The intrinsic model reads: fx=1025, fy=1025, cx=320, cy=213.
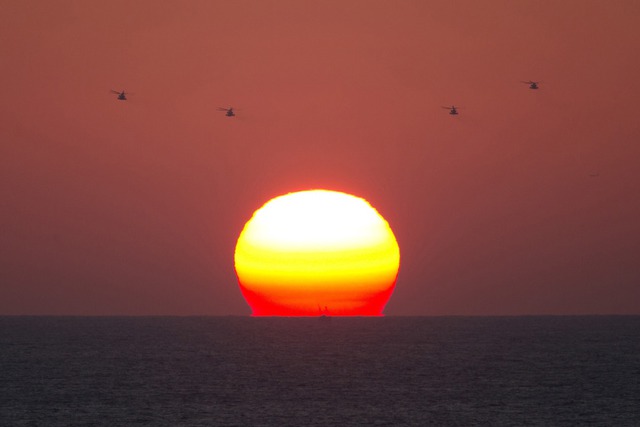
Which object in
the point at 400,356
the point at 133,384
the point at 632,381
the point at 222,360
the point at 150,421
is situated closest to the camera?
the point at 150,421

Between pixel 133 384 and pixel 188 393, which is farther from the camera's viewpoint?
pixel 133 384

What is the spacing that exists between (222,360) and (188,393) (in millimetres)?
56267

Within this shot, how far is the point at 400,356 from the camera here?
6988 inches

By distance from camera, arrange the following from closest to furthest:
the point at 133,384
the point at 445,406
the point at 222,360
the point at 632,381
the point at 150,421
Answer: the point at 150,421
the point at 445,406
the point at 133,384
the point at 632,381
the point at 222,360

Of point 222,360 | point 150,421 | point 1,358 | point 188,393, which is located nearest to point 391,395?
point 188,393

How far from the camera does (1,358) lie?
169 meters

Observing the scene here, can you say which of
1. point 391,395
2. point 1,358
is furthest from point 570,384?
point 1,358

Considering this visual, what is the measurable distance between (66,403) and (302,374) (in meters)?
→ 42.7

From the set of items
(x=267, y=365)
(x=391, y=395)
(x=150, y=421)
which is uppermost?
(x=267, y=365)

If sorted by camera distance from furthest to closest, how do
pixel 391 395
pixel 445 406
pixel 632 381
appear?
1. pixel 632 381
2. pixel 391 395
3. pixel 445 406

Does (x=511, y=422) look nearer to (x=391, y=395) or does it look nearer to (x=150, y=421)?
(x=391, y=395)

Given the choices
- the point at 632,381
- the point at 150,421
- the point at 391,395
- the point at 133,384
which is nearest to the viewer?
the point at 150,421

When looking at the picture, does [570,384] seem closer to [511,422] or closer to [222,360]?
[511,422]

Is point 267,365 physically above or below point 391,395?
above
